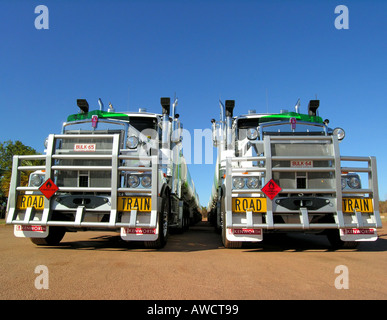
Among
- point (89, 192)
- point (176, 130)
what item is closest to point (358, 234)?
point (176, 130)

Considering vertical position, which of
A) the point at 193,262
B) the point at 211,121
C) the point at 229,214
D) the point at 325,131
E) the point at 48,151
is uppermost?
the point at 211,121

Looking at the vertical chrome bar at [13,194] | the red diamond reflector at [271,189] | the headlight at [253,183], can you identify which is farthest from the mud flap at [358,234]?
the vertical chrome bar at [13,194]

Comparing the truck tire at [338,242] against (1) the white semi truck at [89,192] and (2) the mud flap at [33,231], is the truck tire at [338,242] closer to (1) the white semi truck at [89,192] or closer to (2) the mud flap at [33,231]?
(1) the white semi truck at [89,192]

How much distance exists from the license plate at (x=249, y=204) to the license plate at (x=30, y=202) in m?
3.55

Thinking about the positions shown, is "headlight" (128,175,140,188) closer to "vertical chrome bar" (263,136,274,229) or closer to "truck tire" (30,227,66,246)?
"truck tire" (30,227,66,246)

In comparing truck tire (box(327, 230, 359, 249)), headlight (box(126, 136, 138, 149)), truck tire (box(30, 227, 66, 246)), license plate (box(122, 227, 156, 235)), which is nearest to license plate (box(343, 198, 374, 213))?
truck tire (box(327, 230, 359, 249))

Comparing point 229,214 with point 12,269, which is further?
point 229,214

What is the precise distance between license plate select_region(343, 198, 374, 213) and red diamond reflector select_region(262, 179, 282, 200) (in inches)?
51.5

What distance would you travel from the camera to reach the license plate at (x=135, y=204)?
17.8ft
